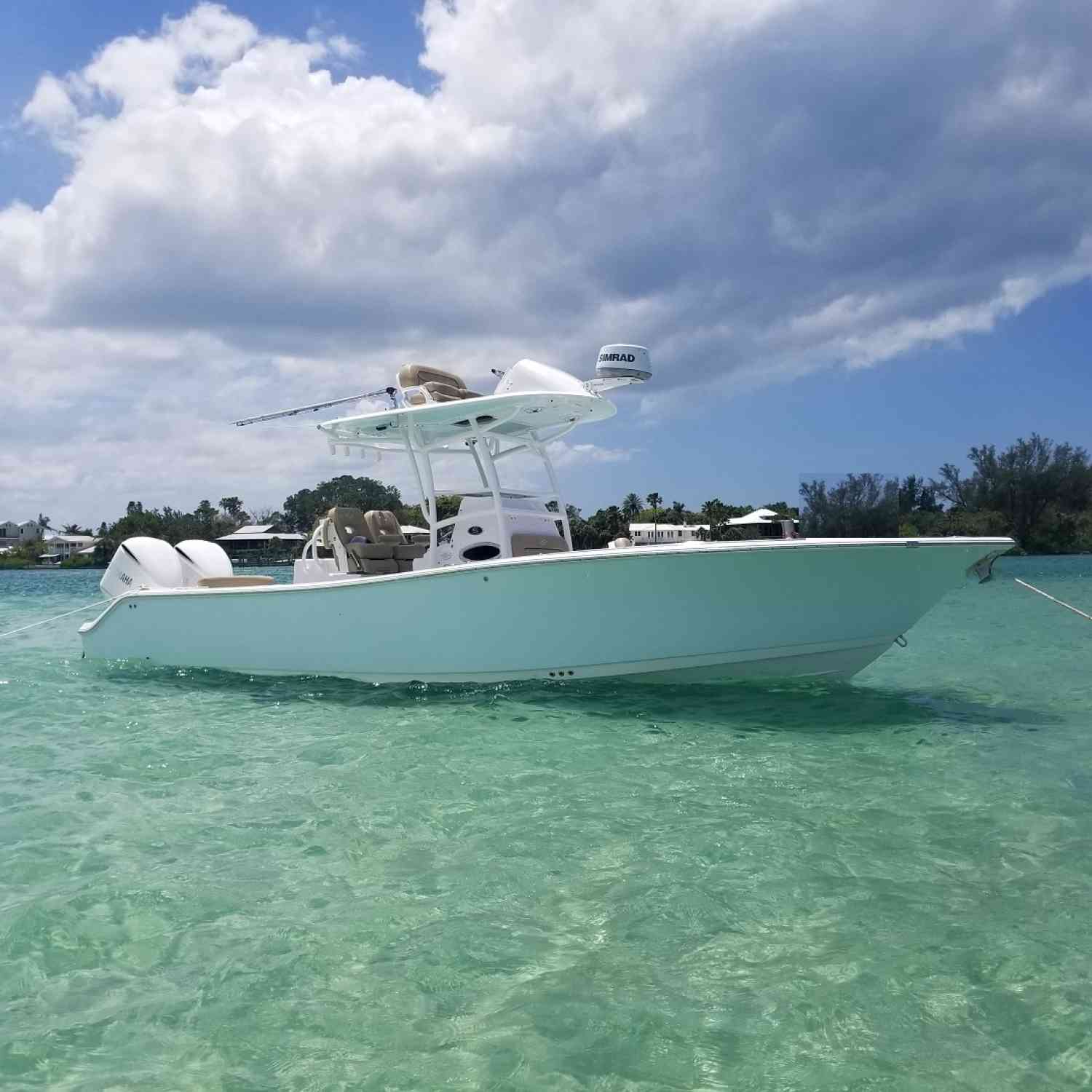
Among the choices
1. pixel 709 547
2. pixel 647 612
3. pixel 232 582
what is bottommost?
pixel 647 612

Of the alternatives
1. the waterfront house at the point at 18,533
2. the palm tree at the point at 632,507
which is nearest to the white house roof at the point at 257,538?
the palm tree at the point at 632,507

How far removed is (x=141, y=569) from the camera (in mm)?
11672

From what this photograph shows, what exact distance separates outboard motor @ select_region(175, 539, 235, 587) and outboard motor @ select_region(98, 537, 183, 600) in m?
0.16

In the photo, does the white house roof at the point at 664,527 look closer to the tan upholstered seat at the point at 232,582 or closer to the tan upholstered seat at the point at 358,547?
the tan upholstered seat at the point at 358,547

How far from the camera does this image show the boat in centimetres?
793

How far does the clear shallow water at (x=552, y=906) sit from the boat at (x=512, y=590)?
1037 mm

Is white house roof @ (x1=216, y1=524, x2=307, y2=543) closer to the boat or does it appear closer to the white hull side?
the boat

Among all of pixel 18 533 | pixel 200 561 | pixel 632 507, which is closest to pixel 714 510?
pixel 632 507

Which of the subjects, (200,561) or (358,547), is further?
(200,561)

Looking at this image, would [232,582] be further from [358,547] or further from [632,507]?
[632,507]

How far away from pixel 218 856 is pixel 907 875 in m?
3.31

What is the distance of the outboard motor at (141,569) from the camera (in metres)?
11.6

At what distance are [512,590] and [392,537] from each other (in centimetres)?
316

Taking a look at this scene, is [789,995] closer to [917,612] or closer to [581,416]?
[917,612]
